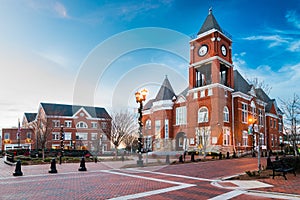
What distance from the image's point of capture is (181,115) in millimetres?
41406

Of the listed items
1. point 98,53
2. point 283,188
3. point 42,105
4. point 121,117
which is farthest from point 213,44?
point 42,105

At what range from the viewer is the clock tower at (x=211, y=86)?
3553cm

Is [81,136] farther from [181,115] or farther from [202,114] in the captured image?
[202,114]

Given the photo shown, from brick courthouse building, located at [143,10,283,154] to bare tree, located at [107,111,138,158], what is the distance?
28.5 feet

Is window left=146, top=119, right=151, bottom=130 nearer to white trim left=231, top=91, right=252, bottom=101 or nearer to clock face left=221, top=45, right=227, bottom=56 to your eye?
white trim left=231, top=91, right=252, bottom=101

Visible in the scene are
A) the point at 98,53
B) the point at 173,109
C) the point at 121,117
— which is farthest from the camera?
the point at 173,109

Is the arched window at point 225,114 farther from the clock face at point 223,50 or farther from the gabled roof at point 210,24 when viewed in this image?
the gabled roof at point 210,24

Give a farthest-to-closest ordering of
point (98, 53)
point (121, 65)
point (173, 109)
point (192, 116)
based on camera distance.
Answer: point (173, 109), point (192, 116), point (121, 65), point (98, 53)

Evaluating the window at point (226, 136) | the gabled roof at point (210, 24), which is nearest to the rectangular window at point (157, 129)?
the window at point (226, 136)

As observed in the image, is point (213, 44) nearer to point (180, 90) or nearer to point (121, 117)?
point (180, 90)

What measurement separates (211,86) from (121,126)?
14.1 metres

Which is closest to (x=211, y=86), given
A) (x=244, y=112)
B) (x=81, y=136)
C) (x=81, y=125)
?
(x=244, y=112)

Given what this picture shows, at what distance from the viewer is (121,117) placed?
33.8 metres

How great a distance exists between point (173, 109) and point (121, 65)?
944 inches
